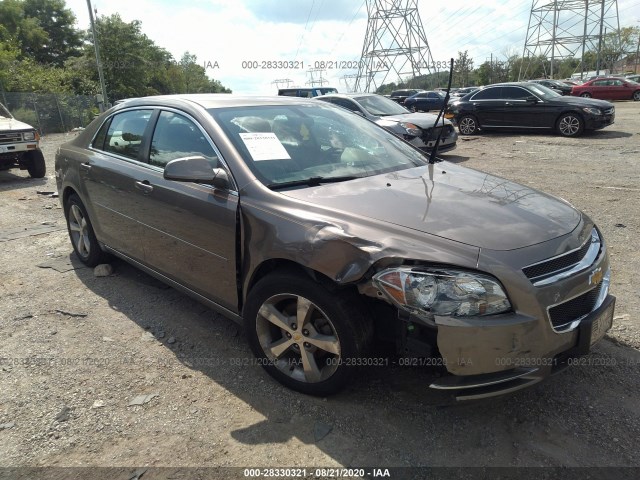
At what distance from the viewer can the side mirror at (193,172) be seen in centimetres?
281

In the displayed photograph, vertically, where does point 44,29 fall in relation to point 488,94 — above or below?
above

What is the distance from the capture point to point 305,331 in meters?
2.58

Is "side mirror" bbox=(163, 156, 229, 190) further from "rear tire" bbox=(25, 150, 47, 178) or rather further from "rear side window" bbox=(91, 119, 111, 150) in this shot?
"rear tire" bbox=(25, 150, 47, 178)

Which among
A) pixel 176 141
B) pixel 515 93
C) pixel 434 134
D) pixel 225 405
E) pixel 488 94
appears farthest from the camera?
pixel 488 94

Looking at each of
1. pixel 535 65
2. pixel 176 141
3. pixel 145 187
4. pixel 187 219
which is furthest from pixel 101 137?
pixel 535 65

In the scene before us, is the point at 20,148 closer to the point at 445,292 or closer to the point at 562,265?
the point at 445,292

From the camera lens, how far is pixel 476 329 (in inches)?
81.3

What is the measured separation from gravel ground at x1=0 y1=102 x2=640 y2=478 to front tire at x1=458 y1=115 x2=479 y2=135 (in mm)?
11664

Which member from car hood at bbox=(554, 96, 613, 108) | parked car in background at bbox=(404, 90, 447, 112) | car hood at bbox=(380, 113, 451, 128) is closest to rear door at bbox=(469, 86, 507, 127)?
car hood at bbox=(554, 96, 613, 108)

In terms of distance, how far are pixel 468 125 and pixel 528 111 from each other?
6.67 feet

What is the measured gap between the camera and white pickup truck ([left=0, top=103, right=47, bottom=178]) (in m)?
9.62

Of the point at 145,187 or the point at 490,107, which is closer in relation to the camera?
the point at 145,187

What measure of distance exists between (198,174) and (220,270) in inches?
24.1

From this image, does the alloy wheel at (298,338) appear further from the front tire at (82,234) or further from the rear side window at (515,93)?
the rear side window at (515,93)
